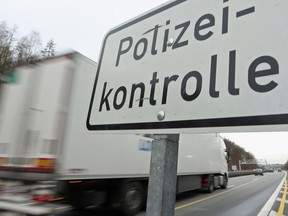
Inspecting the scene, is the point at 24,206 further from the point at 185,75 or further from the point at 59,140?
the point at 185,75

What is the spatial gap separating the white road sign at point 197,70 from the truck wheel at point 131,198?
5.78 m

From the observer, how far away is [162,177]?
4.19 ft

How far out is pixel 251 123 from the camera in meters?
1.09

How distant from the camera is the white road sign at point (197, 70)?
1.11 m

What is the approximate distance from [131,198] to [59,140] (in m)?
3.14

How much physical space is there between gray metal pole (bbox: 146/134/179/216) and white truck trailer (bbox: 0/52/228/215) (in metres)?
3.35

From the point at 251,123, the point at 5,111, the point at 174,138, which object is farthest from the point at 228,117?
the point at 5,111

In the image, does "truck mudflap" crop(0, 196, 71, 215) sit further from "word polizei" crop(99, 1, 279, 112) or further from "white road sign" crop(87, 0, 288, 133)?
"word polizei" crop(99, 1, 279, 112)

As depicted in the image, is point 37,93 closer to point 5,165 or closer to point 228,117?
point 5,165

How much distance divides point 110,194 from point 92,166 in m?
1.59

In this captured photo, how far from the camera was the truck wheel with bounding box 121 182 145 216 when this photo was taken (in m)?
7.06

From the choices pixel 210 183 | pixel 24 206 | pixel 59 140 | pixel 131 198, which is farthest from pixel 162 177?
pixel 210 183

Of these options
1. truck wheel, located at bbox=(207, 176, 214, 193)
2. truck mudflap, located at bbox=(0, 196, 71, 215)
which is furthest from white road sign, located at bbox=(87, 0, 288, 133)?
truck wheel, located at bbox=(207, 176, 214, 193)

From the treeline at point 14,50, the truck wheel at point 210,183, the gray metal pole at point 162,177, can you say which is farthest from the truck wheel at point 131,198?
the treeline at point 14,50
